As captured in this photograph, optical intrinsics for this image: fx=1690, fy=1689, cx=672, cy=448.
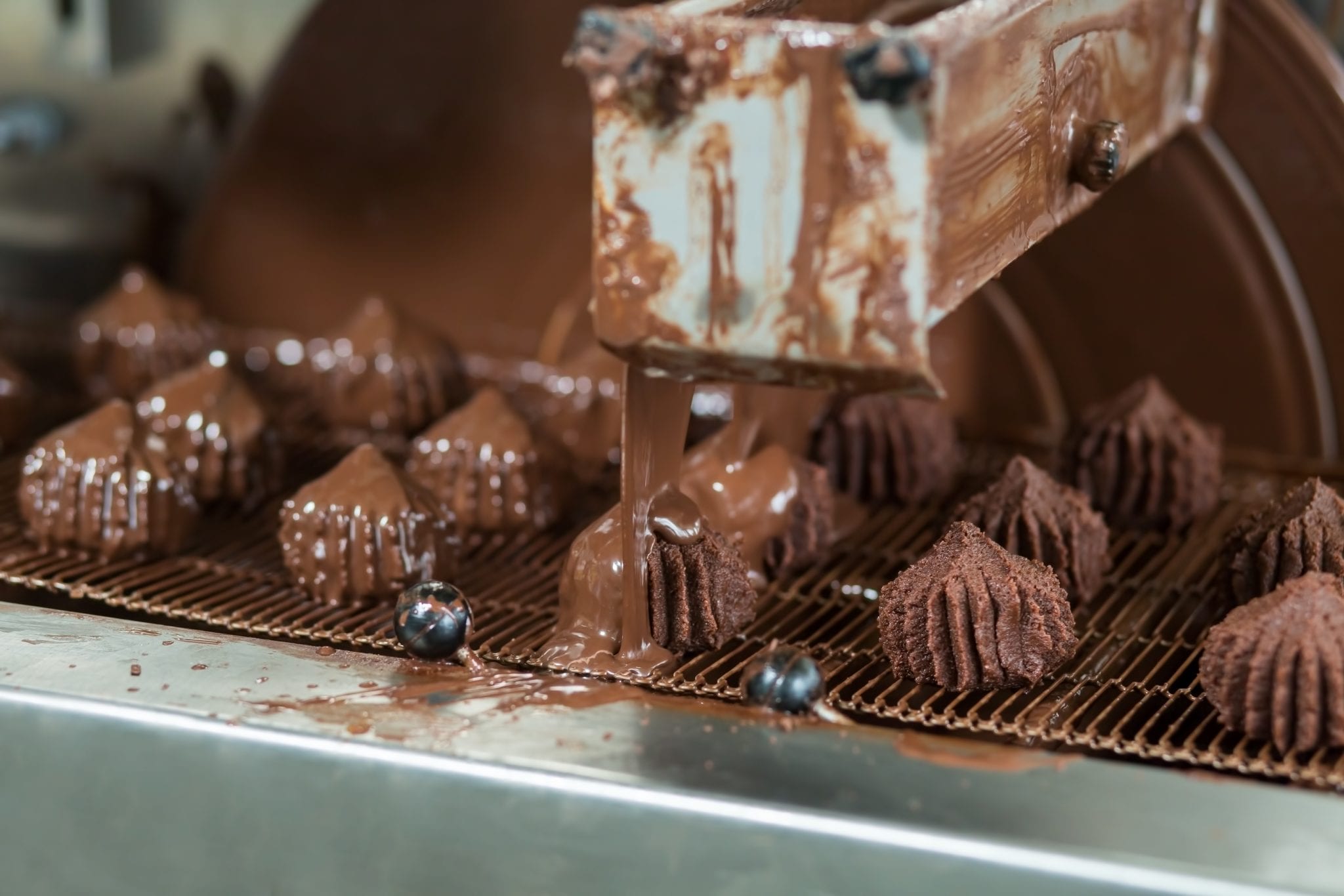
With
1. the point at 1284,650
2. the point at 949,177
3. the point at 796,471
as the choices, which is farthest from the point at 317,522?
the point at 1284,650

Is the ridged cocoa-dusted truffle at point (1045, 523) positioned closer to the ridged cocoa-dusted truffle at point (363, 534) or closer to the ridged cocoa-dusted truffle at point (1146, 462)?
the ridged cocoa-dusted truffle at point (1146, 462)

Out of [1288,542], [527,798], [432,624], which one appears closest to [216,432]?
[432,624]

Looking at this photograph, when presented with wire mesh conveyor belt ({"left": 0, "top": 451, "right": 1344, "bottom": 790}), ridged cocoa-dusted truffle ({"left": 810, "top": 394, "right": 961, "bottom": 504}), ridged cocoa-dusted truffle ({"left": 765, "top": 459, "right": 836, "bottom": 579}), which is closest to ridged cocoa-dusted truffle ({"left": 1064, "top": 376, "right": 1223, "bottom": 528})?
wire mesh conveyor belt ({"left": 0, "top": 451, "right": 1344, "bottom": 790})

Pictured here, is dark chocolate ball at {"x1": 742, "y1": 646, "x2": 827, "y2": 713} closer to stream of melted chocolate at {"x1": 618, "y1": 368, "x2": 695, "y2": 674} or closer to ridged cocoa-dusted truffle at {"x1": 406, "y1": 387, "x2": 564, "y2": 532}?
stream of melted chocolate at {"x1": 618, "y1": 368, "x2": 695, "y2": 674}

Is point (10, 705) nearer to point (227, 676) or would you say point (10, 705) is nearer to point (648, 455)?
point (227, 676)

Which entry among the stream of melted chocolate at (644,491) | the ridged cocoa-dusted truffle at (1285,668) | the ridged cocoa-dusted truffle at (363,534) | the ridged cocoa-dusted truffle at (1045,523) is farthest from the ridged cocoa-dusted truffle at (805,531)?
the ridged cocoa-dusted truffle at (1285,668)

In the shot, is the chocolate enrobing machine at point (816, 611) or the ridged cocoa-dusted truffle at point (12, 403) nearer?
the chocolate enrobing machine at point (816, 611)

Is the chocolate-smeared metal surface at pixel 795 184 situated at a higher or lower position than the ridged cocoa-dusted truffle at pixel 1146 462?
higher
